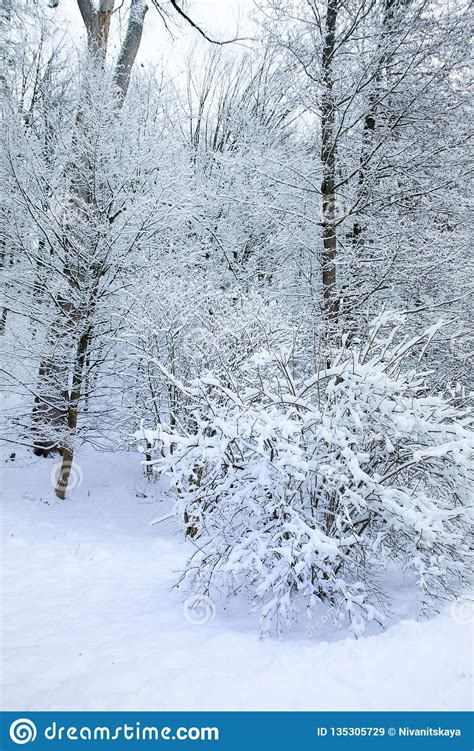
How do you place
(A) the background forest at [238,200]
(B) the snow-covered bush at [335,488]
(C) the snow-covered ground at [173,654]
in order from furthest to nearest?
(A) the background forest at [238,200]
(B) the snow-covered bush at [335,488]
(C) the snow-covered ground at [173,654]

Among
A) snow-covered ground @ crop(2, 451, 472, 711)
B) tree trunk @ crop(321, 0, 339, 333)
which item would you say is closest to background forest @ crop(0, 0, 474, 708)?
tree trunk @ crop(321, 0, 339, 333)

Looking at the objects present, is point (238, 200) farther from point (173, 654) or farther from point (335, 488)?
point (173, 654)

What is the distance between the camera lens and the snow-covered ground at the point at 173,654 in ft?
8.75

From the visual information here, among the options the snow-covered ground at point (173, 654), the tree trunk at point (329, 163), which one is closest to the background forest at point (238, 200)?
the tree trunk at point (329, 163)

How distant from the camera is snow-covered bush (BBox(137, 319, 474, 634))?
375 cm

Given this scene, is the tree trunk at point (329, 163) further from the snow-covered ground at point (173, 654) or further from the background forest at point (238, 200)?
the snow-covered ground at point (173, 654)

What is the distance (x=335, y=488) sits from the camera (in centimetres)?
392

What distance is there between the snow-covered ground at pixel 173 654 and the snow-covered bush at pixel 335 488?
15.2 inches

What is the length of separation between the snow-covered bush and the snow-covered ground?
15.2 inches

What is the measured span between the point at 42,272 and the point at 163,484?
5070 millimetres

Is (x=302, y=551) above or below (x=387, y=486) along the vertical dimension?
below

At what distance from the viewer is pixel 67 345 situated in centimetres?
839

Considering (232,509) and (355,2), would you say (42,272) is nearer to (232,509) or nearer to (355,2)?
(232,509)
